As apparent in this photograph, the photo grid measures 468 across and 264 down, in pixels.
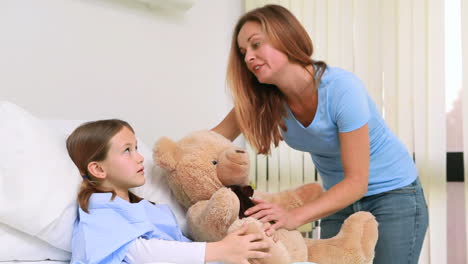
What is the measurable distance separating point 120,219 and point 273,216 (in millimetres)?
363

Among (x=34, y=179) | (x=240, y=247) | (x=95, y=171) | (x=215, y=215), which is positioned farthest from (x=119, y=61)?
(x=240, y=247)

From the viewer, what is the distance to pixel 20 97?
1.59m

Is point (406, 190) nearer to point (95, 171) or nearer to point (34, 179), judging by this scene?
point (95, 171)

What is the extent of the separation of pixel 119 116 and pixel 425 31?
1.39m

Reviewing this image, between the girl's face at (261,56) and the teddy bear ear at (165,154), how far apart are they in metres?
0.31

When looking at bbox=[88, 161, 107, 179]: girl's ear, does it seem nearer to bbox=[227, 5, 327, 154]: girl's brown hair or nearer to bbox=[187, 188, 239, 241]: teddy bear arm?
bbox=[187, 188, 239, 241]: teddy bear arm

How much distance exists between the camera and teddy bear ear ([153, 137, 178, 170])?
1.27 meters

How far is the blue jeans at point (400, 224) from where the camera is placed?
132 centimetres

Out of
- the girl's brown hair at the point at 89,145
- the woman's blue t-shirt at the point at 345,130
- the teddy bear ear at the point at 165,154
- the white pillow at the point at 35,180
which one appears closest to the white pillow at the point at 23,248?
the white pillow at the point at 35,180

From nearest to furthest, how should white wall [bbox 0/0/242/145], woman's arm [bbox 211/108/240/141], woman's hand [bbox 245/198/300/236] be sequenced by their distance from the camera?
woman's hand [bbox 245/198/300/236] → woman's arm [bbox 211/108/240/141] → white wall [bbox 0/0/242/145]

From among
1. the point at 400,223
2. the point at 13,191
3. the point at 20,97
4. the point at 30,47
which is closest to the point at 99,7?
the point at 30,47

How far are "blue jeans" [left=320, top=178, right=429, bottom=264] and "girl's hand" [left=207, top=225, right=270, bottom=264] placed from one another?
441 mm

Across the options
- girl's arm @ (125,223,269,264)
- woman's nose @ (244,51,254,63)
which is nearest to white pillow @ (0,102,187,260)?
girl's arm @ (125,223,269,264)

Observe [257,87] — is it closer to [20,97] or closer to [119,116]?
[119,116]
